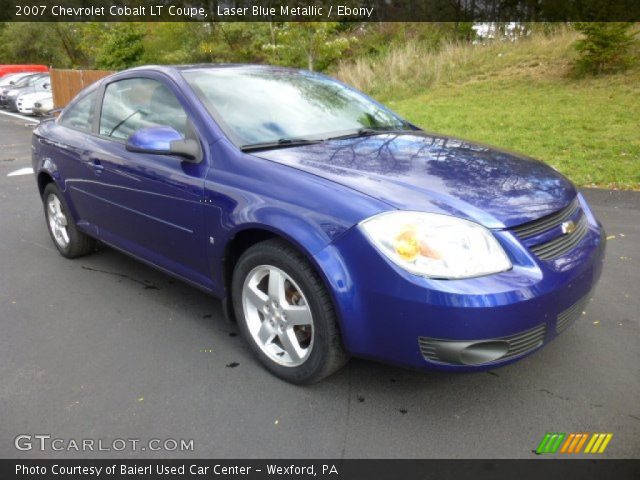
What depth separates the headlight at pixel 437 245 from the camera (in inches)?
85.2

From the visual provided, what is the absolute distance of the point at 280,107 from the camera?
329cm

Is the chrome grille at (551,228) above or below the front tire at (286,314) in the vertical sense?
above

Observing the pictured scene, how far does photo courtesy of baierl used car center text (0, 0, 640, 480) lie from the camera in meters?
2.21

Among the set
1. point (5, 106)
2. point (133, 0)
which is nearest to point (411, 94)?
point (5, 106)

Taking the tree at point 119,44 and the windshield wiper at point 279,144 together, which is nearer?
the windshield wiper at point 279,144

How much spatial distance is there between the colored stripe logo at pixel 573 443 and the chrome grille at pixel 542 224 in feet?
2.88

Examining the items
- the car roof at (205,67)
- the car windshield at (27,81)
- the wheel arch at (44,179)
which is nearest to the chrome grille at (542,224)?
the car roof at (205,67)

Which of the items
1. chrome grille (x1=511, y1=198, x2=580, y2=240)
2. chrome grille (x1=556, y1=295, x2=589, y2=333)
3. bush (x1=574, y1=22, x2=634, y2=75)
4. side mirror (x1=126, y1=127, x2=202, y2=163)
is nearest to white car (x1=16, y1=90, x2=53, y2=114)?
bush (x1=574, y1=22, x2=634, y2=75)

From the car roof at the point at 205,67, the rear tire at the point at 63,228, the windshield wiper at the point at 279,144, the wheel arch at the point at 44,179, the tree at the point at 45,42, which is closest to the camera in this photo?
the windshield wiper at the point at 279,144

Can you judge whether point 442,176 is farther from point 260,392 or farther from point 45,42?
point 45,42

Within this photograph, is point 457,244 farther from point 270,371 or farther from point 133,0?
point 133,0

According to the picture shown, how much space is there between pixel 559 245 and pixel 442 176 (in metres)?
0.61

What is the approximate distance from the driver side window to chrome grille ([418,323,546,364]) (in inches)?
71.4

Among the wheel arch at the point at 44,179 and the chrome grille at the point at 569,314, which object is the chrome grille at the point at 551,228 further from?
the wheel arch at the point at 44,179
